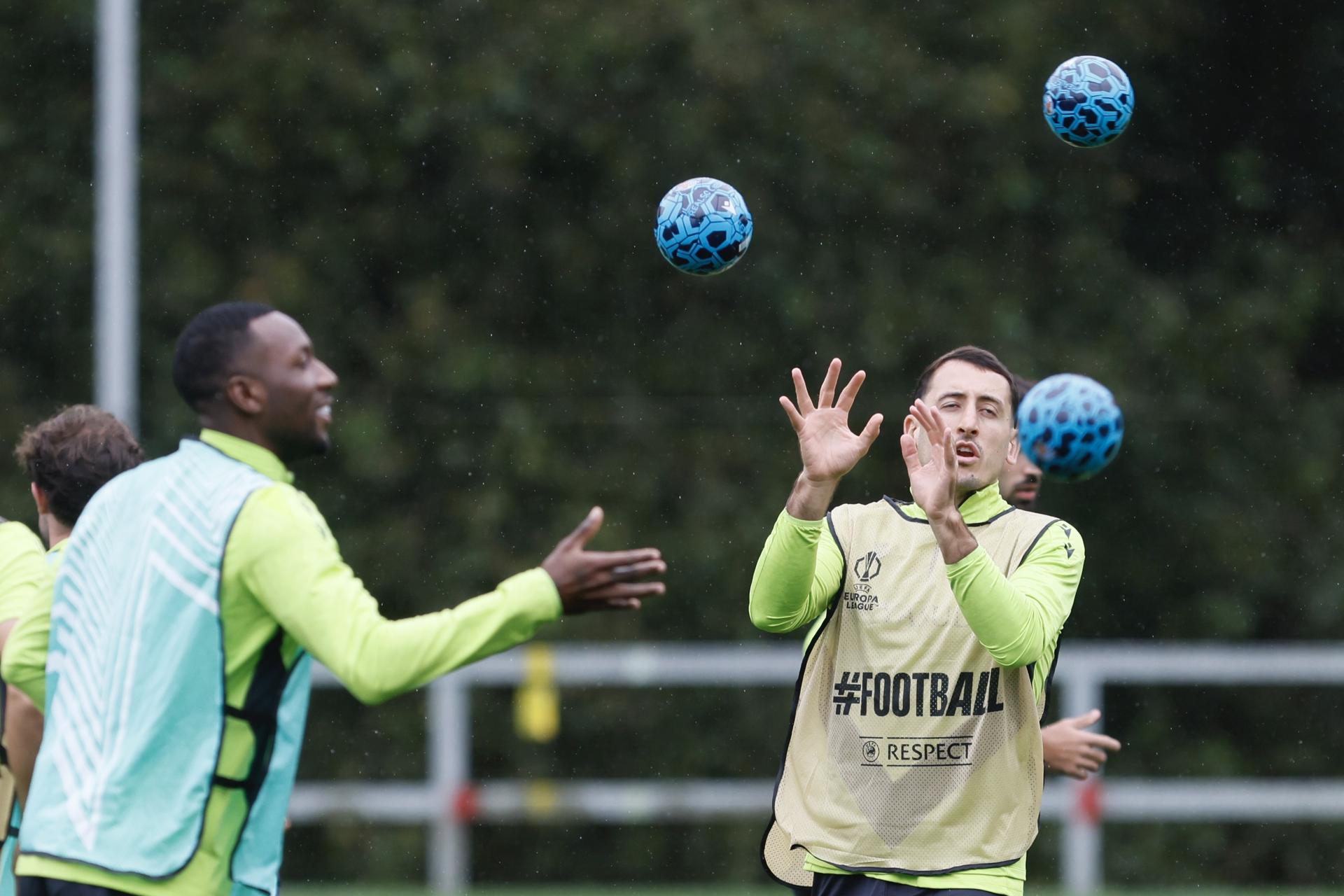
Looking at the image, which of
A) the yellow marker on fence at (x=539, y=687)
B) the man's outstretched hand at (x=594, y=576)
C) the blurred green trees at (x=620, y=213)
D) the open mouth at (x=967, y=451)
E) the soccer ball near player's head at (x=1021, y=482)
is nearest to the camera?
the man's outstretched hand at (x=594, y=576)

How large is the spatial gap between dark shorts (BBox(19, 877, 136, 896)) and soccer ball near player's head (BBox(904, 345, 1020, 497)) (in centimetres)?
237

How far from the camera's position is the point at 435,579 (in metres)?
14.4

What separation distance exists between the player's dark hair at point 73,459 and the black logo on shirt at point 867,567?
78.8 inches

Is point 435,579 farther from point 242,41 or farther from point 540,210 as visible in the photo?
point 242,41

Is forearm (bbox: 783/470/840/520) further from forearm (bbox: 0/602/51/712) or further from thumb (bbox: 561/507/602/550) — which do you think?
forearm (bbox: 0/602/51/712)

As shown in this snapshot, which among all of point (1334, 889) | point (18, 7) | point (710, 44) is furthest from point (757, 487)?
point (18, 7)

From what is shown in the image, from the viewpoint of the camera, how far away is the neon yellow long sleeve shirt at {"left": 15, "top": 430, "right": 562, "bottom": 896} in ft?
13.1

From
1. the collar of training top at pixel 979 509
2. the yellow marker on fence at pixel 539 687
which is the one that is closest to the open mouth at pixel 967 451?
the collar of training top at pixel 979 509

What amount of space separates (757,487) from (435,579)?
8.02 ft

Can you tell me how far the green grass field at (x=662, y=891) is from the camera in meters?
12.2

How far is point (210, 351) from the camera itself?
4355mm

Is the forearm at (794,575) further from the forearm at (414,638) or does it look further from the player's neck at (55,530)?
the player's neck at (55,530)

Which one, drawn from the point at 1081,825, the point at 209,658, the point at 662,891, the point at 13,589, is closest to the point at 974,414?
the point at 209,658

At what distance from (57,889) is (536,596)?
1166 millimetres
